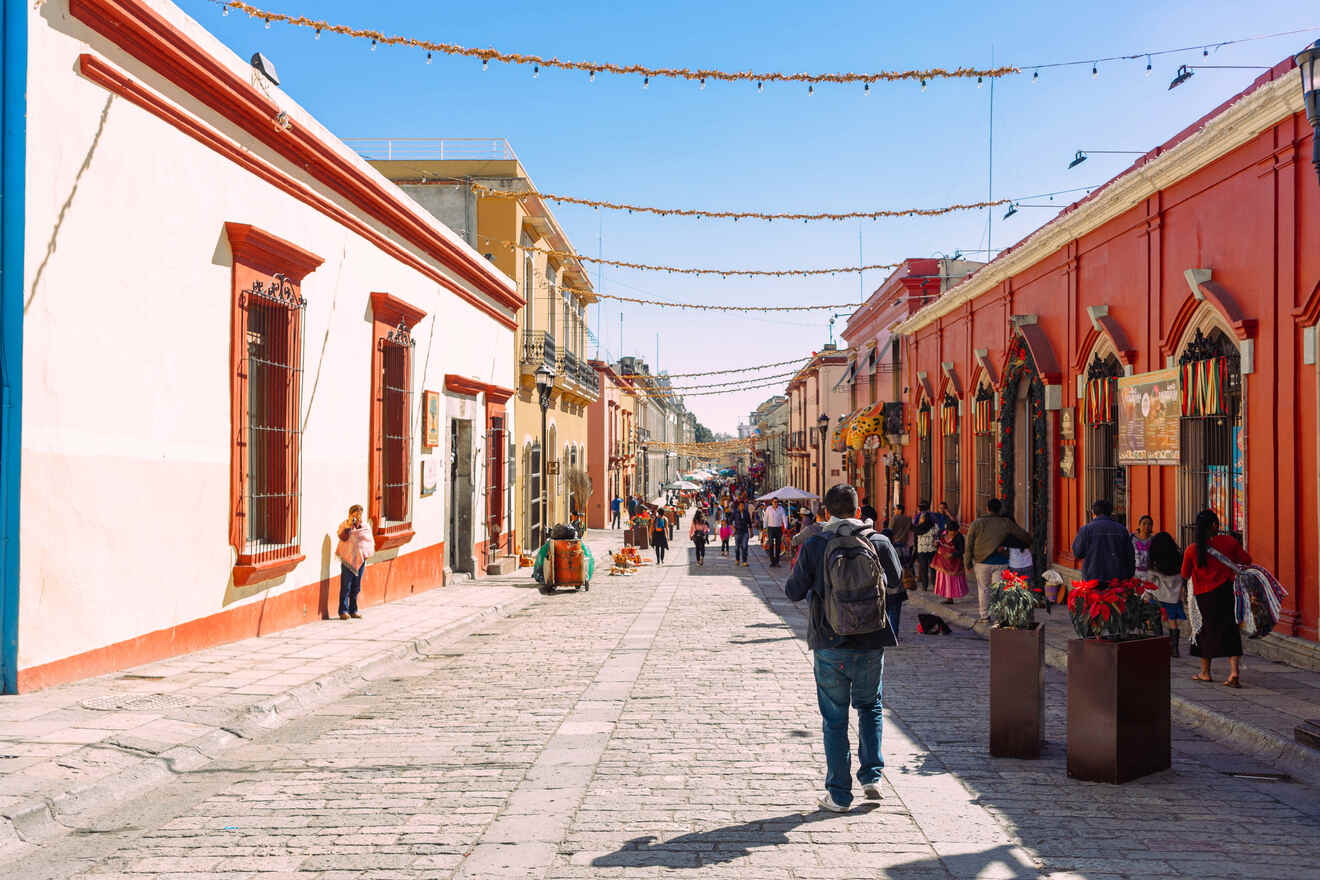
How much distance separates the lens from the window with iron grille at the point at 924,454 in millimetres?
25219

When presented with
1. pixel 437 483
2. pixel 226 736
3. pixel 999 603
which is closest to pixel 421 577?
pixel 437 483

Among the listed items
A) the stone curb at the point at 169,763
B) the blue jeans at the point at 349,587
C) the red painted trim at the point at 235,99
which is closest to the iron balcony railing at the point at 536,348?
the red painted trim at the point at 235,99

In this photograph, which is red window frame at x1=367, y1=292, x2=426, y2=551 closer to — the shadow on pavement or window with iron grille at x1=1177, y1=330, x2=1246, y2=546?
window with iron grille at x1=1177, y1=330, x2=1246, y2=546

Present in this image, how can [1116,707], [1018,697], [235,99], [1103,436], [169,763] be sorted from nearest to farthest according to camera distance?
[1116,707], [169,763], [1018,697], [235,99], [1103,436]

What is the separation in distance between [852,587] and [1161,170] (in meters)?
9.39

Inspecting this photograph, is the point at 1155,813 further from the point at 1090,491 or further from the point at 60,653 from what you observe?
the point at 1090,491

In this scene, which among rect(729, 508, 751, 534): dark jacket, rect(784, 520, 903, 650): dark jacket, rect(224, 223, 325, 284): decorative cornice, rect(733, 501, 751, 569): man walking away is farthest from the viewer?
rect(733, 501, 751, 569): man walking away

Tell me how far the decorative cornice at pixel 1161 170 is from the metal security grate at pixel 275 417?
9.90 metres

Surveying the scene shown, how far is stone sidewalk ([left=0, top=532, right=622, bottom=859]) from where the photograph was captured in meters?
5.22

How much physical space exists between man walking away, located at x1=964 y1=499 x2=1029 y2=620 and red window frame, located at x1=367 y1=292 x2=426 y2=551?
7.84 metres

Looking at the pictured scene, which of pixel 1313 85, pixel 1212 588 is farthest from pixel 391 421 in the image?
pixel 1313 85

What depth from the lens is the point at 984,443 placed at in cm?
2070

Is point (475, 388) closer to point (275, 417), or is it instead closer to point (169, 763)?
point (275, 417)

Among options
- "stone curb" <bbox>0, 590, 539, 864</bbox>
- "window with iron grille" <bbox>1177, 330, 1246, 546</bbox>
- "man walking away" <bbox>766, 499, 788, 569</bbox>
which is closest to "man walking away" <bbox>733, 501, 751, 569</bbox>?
"man walking away" <bbox>766, 499, 788, 569</bbox>
